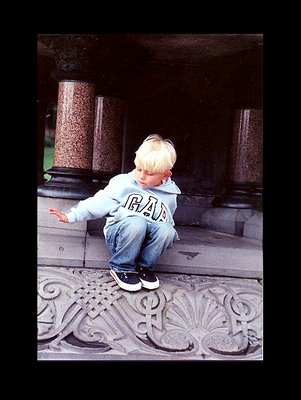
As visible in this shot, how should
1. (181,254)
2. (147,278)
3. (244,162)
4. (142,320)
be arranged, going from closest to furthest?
(142,320), (147,278), (181,254), (244,162)

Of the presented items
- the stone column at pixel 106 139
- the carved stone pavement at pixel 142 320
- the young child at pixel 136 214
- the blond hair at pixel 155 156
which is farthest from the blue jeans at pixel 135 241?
the stone column at pixel 106 139

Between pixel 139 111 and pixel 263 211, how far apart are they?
1.05m

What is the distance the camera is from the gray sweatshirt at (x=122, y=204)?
2115 mm

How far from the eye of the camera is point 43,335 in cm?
197

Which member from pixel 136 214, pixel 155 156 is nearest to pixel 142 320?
pixel 136 214

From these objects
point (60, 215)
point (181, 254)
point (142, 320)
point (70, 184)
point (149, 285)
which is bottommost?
point (142, 320)

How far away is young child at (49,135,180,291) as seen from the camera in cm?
209

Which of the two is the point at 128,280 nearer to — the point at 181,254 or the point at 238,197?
the point at 181,254

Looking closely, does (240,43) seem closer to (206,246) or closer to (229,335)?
(206,246)

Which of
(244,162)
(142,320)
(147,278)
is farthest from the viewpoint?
(244,162)

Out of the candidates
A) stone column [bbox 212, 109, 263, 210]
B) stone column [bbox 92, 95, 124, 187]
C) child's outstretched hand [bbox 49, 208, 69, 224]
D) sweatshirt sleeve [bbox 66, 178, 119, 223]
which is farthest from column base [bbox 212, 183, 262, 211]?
child's outstretched hand [bbox 49, 208, 69, 224]

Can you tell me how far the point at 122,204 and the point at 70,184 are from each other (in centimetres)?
34

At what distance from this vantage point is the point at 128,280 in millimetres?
2113

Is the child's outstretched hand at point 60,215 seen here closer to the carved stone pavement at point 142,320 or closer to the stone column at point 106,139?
the carved stone pavement at point 142,320
